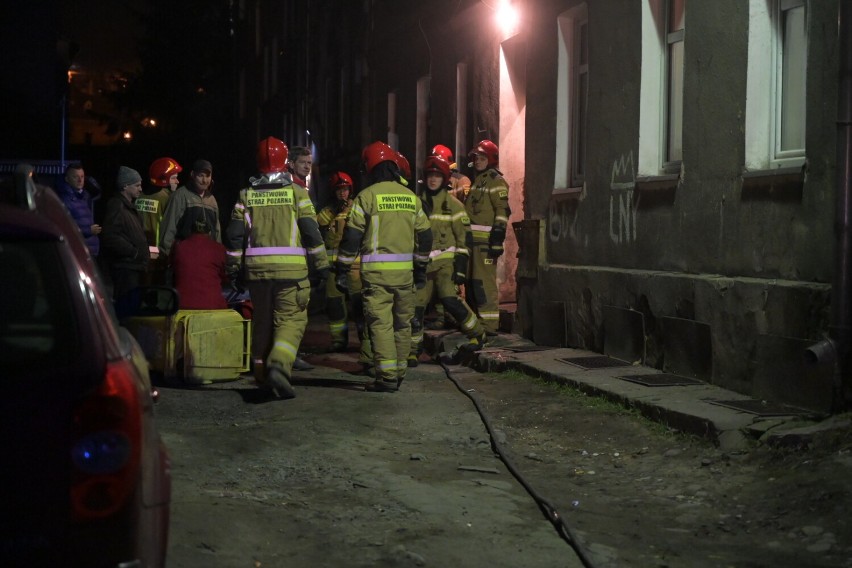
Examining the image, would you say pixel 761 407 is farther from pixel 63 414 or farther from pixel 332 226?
pixel 332 226

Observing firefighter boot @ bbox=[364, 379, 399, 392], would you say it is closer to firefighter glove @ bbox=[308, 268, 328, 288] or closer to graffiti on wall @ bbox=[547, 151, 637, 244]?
firefighter glove @ bbox=[308, 268, 328, 288]

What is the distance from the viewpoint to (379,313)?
9.53 m

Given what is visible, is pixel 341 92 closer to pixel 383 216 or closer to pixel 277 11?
pixel 277 11

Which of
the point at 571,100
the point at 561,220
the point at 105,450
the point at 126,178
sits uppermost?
the point at 571,100

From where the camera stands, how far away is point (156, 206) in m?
12.2

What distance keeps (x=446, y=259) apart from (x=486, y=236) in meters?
1.27

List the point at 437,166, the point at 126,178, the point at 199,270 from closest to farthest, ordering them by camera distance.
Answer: the point at 199,270, the point at 126,178, the point at 437,166

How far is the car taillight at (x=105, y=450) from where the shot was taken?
288 cm

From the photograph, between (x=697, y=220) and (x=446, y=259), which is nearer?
(x=697, y=220)

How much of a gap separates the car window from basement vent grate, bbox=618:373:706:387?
6.12 metres

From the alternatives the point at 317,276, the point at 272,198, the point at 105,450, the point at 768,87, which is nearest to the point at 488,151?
the point at 317,276

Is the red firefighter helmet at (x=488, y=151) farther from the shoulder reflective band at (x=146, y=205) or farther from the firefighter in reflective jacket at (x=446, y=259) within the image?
the shoulder reflective band at (x=146, y=205)

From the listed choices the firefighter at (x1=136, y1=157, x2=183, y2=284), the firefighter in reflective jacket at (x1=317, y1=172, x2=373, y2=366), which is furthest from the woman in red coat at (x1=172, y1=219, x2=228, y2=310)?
the firefighter in reflective jacket at (x1=317, y1=172, x2=373, y2=366)

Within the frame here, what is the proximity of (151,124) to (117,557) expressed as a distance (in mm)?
57274
